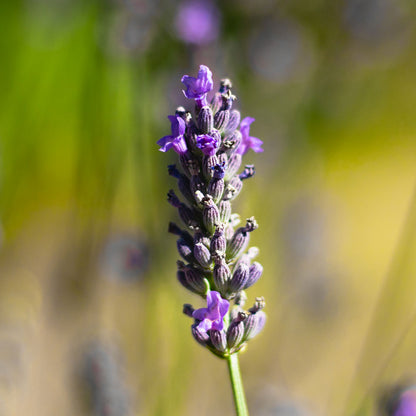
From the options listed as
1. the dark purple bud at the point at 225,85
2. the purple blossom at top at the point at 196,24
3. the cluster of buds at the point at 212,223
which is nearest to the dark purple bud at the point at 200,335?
the cluster of buds at the point at 212,223

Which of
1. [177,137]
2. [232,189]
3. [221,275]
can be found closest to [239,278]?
[221,275]

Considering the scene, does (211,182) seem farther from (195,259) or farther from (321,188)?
(321,188)

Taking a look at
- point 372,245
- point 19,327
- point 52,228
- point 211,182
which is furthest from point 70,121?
point 211,182

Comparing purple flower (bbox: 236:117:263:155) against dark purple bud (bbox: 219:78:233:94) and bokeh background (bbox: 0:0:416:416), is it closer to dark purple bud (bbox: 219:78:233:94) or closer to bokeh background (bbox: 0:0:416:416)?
dark purple bud (bbox: 219:78:233:94)

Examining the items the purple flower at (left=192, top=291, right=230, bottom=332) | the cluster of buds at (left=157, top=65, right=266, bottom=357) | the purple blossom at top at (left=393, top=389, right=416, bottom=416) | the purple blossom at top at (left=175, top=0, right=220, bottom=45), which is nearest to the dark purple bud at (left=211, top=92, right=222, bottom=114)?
the cluster of buds at (left=157, top=65, right=266, bottom=357)

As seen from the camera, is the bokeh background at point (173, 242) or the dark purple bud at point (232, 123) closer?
the dark purple bud at point (232, 123)

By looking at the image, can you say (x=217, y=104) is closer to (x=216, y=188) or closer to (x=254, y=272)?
(x=216, y=188)

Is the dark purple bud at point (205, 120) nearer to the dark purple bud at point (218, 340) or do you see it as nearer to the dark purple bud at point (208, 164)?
the dark purple bud at point (208, 164)
